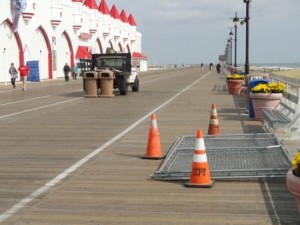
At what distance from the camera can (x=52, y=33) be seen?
6400 centimetres

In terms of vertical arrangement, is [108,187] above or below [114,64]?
below

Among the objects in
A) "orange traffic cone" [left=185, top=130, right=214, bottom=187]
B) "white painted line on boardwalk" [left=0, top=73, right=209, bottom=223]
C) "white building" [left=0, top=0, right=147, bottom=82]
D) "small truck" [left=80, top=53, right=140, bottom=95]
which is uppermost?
"white building" [left=0, top=0, right=147, bottom=82]

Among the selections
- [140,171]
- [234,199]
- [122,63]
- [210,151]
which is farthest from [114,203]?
[122,63]

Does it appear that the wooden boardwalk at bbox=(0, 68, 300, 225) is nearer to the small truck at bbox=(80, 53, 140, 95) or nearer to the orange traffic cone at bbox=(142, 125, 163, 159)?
the orange traffic cone at bbox=(142, 125, 163, 159)

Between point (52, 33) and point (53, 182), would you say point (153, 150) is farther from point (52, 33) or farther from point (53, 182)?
point (52, 33)

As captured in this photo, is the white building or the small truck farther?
the white building

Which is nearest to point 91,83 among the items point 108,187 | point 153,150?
point 153,150

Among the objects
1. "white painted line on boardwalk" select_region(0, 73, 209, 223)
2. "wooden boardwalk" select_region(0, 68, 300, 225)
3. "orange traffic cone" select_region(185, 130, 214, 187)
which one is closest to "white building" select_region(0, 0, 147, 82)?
"wooden boardwalk" select_region(0, 68, 300, 225)

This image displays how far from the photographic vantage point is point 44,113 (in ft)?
65.4

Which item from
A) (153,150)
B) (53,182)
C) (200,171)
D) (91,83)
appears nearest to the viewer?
(200,171)

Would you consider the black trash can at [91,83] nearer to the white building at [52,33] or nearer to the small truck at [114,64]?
the small truck at [114,64]

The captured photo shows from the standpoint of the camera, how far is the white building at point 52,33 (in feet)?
173

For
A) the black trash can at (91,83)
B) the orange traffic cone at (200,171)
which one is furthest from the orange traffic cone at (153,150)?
the black trash can at (91,83)

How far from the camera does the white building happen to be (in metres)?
52.7
